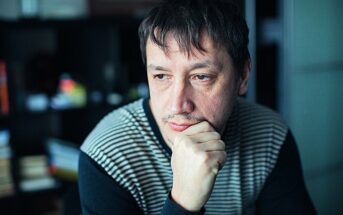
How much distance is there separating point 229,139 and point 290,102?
1.34 m

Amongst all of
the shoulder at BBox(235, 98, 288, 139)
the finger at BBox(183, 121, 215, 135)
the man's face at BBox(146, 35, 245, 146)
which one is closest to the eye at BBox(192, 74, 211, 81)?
the man's face at BBox(146, 35, 245, 146)

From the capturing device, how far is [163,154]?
116 cm

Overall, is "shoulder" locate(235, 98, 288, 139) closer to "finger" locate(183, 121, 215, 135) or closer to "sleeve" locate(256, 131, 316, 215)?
"sleeve" locate(256, 131, 316, 215)

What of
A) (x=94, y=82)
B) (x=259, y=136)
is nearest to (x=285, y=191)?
(x=259, y=136)

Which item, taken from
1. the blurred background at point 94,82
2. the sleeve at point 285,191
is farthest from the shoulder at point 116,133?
the blurred background at point 94,82

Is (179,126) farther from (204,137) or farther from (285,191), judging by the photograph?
(285,191)

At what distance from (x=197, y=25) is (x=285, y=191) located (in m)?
0.57

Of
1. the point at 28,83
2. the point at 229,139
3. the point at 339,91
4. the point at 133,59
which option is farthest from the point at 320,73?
the point at 28,83

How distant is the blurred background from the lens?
2.43 metres

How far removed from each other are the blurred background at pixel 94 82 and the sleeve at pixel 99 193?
4.71 ft

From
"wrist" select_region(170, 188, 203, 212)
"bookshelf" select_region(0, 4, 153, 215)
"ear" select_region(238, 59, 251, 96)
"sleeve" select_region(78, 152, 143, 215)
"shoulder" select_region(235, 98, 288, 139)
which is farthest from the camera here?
"bookshelf" select_region(0, 4, 153, 215)

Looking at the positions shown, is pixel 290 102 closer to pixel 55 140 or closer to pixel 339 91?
pixel 339 91

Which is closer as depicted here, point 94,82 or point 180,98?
point 180,98

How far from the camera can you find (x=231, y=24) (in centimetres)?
108
